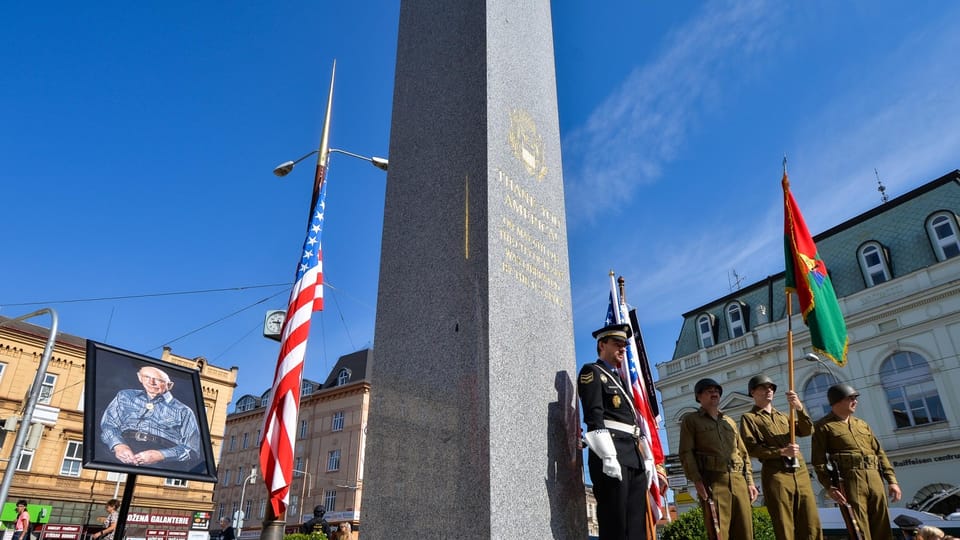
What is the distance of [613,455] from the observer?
12.6ft

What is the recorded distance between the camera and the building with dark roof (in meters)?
22.0

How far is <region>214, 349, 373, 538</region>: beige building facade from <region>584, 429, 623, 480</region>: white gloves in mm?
37383

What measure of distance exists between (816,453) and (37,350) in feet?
127

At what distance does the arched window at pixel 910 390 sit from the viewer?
22406 millimetres

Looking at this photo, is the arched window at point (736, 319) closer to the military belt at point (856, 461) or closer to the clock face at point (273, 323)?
the military belt at point (856, 461)

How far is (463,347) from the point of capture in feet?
13.3

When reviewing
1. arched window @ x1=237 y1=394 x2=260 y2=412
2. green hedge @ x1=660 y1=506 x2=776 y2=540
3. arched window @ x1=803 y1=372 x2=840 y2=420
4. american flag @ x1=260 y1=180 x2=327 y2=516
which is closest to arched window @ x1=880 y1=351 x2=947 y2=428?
arched window @ x1=803 y1=372 x2=840 y2=420

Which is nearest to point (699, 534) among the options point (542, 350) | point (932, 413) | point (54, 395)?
point (542, 350)

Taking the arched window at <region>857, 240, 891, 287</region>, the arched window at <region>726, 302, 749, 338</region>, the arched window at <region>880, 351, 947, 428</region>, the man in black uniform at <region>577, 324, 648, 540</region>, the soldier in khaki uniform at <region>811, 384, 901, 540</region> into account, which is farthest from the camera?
the arched window at <region>726, 302, 749, 338</region>

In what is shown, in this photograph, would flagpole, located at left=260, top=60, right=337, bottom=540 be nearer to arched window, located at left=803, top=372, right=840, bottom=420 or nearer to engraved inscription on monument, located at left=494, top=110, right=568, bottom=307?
engraved inscription on monument, located at left=494, top=110, right=568, bottom=307

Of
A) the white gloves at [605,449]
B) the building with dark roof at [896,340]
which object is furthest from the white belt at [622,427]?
the building with dark roof at [896,340]

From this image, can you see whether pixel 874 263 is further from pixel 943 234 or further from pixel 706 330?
pixel 706 330

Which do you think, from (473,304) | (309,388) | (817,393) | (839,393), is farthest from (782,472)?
(309,388)

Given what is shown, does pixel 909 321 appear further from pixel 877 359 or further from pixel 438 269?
pixel 438 269
